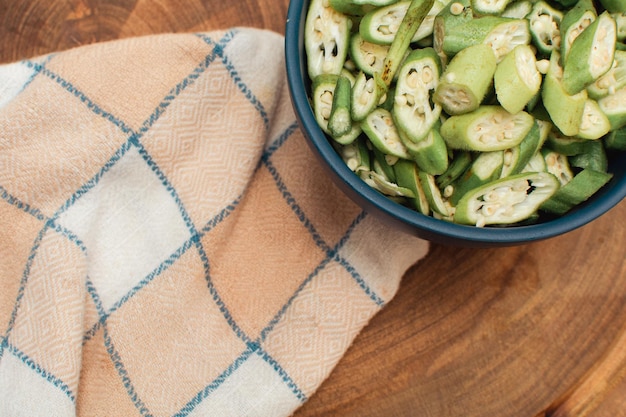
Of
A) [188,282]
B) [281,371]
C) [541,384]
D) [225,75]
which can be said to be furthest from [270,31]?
[541,384]

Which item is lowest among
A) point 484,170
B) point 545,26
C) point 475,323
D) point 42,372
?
point 475,323

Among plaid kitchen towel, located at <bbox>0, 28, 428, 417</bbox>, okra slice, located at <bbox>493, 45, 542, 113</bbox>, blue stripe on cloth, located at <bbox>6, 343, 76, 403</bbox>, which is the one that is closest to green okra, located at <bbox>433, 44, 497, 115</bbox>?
okra slice, located at <bbox>493, 45, 542, 113</bbox>

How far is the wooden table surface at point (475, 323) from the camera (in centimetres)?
91

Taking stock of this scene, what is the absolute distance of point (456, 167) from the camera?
76cm

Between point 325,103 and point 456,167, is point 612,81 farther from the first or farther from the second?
point 325,103

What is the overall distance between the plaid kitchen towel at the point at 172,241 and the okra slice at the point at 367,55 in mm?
173

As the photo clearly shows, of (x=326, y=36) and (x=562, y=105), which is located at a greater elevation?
(x=326, y=36)

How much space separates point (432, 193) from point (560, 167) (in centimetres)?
16

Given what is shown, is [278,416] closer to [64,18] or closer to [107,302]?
[107,302]

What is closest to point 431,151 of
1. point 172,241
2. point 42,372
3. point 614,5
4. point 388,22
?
point 388,22

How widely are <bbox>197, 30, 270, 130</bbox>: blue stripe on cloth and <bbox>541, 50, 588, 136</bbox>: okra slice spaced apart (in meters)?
0.37

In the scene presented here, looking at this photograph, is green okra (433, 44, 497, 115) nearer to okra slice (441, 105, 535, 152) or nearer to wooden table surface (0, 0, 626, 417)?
okra slice (441, 105, 535, 152)

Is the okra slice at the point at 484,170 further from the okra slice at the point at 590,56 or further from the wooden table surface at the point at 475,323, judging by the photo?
the wooden table surface at the point at 475,323

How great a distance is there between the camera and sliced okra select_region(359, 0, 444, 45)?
2.44 ft
